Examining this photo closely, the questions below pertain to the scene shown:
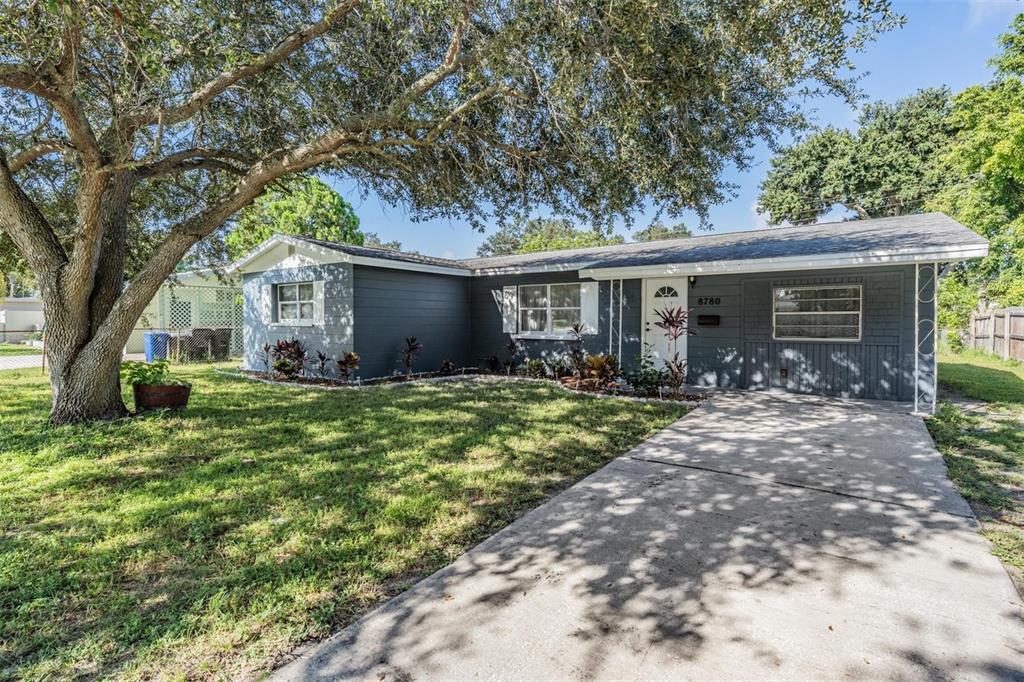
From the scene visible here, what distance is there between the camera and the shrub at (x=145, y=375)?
642cm

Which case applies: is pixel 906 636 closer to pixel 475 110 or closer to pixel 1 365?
pixel 475 110

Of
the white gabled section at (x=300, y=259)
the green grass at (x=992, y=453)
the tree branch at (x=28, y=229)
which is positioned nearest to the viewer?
the green grass at (x=992, y=453)

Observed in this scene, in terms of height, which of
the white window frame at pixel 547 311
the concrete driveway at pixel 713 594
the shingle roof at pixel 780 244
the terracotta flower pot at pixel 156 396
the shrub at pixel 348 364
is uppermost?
the shingle roof at pixel 780 244

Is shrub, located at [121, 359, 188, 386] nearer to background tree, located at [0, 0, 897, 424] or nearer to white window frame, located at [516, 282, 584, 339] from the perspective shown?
background tree, located at [0, 0, 897, 424]

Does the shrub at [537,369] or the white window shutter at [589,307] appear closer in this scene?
the white window shutter at [589,307]

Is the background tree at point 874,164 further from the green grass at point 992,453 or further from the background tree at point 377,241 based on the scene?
the background tree at point 377,241

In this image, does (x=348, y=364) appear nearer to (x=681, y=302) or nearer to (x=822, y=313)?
(x=681, y=302)

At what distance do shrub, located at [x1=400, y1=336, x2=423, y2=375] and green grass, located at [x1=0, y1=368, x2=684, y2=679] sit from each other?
3.88 meters

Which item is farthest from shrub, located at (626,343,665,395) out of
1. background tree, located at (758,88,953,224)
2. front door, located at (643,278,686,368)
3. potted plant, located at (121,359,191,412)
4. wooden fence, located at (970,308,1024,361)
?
background tree, located at (758,88,953,224)

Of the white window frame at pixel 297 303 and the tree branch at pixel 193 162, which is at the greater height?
the tree branch at pixel 193 162

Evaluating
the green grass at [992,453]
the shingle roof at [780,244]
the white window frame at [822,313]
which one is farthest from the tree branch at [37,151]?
the white window frame at [822,313]

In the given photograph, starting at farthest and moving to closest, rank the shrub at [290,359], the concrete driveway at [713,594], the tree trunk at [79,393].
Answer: the shrub at [290,359], the tree trunk at [79,393], the concrete driveway at [713,594]

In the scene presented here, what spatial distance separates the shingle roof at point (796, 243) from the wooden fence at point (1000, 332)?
5.71m

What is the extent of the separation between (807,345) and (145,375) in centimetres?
999
